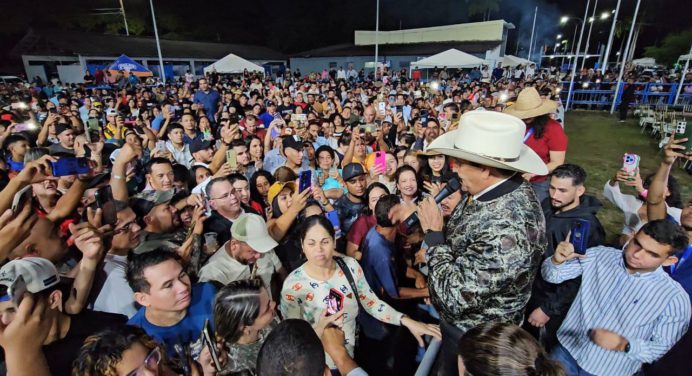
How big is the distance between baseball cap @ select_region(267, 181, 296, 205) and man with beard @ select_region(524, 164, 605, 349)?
2.82m

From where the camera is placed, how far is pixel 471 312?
1974 millimetres

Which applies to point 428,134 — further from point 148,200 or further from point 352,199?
A: point 148,200

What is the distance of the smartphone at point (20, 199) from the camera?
103 inches

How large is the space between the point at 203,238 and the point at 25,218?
1320 mm

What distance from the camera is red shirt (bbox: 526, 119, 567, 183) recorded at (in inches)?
168

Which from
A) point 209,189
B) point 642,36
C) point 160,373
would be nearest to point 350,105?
point 209,189

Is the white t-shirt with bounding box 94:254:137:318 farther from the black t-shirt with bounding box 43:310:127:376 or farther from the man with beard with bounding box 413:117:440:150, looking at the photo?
the man with beard with bounding box 413:117:440:150

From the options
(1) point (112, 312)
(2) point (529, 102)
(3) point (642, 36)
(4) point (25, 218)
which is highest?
(3) point (642, 36)

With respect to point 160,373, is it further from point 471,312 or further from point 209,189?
point 209,189

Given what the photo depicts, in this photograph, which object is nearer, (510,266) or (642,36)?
(510,266)

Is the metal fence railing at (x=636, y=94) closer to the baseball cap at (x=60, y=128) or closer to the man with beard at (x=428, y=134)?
the man with beard at (x=428, y=134)

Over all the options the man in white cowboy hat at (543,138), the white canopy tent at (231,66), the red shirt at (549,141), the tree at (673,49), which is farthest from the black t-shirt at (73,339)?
the tree at (673,49)

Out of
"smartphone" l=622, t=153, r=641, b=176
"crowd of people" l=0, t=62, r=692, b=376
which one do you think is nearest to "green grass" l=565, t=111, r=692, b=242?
"smartphone" l=622, t=153, r=641, b=176

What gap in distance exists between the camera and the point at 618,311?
2504 mm
